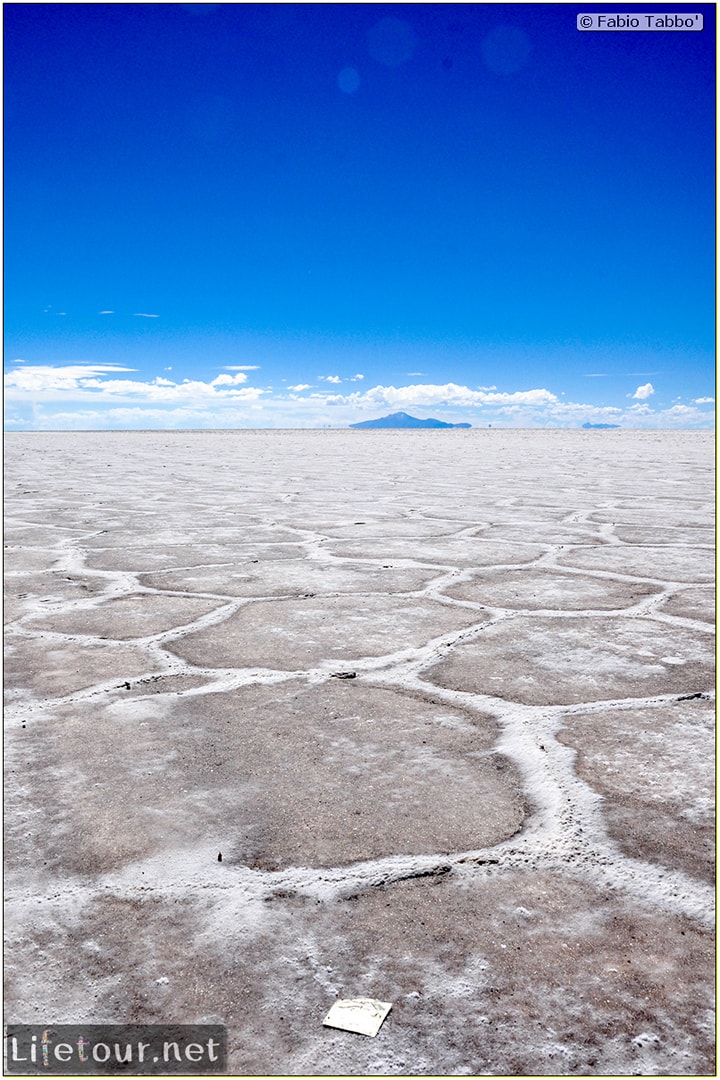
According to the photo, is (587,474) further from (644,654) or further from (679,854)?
(679,854)

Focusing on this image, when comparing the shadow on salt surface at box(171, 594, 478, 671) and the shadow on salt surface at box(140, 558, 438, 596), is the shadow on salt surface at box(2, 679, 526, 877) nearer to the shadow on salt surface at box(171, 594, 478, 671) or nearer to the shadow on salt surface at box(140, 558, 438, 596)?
the shadow on salt surface at box(171, 594, 478, 671)

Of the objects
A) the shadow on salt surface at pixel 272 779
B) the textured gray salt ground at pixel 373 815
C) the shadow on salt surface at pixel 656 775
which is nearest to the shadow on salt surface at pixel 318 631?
the textured gray salt ground at pixel 373 815

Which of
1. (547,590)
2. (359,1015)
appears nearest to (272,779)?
(359,1015)

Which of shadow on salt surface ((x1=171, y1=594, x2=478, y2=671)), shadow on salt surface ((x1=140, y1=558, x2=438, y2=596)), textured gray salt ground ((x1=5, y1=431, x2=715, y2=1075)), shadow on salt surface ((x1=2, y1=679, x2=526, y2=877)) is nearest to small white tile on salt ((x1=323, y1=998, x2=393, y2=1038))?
textured gray salt ground ((x1=5, y1=431, x2=715, y2=1075))

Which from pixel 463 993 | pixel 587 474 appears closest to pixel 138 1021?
pixel 463 993

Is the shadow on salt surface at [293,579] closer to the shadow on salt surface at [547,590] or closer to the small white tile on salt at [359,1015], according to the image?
the shadow on salt surface at [547,590]

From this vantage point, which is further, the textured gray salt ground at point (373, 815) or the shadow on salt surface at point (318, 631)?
the shadow on salt surface at point (318, 631)
